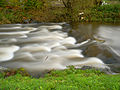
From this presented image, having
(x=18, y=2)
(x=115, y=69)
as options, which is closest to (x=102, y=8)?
(x=18, y=2)

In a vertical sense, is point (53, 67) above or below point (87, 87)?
below

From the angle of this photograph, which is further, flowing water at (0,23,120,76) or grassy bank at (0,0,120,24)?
grassy bank at (0,0,120,24)

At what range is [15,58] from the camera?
8805 millimetres

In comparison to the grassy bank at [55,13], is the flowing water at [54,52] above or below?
below

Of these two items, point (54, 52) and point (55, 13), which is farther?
point (55, 13)

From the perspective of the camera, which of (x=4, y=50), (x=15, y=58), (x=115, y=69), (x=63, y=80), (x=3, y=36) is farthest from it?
(x=3, y=36)

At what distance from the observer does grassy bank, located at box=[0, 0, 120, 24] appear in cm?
1838

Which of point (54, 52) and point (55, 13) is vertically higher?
point (55, 13)

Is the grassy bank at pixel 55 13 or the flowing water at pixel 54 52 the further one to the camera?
the grassy bank at pixel 55 13

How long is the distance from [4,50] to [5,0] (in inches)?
530

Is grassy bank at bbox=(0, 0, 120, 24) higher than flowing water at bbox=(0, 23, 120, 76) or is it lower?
higher

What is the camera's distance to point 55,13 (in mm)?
18766

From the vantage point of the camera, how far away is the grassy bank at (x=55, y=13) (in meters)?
18.4

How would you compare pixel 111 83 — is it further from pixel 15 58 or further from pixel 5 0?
pixel 5 0
